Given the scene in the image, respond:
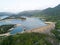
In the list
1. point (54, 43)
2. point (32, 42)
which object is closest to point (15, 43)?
point (32, 42)

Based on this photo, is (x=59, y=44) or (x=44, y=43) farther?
(x=59, y=44)

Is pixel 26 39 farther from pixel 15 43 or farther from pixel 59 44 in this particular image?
pixel 59 44

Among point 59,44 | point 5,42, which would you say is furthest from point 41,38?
point 5,42

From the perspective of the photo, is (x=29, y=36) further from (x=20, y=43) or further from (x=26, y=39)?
(x=20, y=43)

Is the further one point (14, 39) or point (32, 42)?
point (14, 39)

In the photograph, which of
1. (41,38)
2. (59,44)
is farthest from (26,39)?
(59,44)

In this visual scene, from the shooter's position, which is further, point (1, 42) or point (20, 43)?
point (1, 42)

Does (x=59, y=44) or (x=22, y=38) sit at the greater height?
(x=22, y=38)

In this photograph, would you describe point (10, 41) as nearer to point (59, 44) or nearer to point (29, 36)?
point (29, 36)
